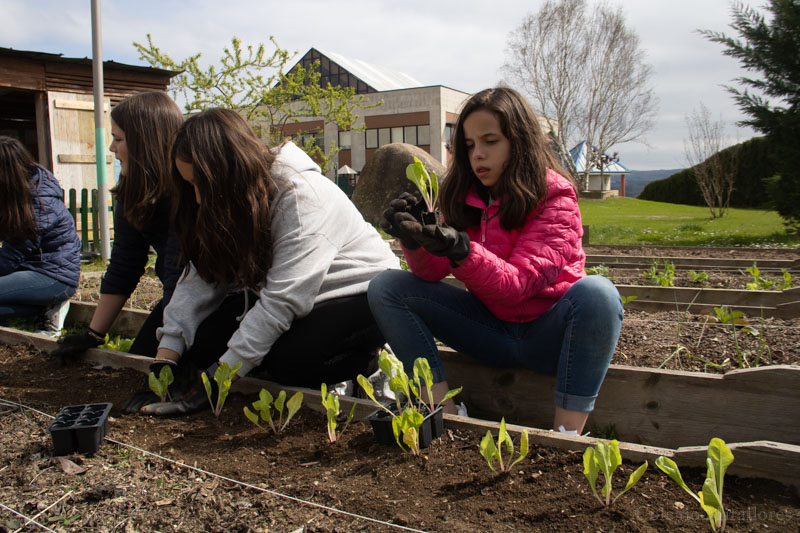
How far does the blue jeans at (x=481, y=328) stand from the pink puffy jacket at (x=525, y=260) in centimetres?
6

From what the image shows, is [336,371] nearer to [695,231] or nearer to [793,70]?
[793,70]

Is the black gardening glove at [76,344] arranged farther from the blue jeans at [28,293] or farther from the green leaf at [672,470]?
the green leaf at [672,470]

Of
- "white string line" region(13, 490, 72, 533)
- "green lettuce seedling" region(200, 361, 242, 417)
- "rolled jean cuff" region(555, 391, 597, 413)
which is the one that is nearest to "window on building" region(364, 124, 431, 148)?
"green lettuce seedling" region(200, 361, 242, 417)

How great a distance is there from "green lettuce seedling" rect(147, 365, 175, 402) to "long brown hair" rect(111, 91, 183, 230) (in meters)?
0.81

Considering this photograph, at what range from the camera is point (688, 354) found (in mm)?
2369

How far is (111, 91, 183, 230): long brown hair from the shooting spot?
2410mm

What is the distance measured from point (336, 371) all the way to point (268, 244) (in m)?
0.59

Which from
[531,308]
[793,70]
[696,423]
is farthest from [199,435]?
[793,70]

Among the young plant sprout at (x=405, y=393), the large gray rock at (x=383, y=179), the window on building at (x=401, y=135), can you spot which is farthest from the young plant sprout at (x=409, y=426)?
the window on building at (x=401, y=135)

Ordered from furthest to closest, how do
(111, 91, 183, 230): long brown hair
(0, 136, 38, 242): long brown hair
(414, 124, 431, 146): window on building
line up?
(414, 124, 431, 146): window on building, (0, 136, 38, 242): long brown hair, (111, 91, 183, 230): long brown hair

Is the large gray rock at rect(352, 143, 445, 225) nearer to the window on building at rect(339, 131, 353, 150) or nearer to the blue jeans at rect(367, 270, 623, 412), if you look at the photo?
the blue jeans at rect(367, 270, 623, 412)

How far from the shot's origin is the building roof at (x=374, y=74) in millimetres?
38375

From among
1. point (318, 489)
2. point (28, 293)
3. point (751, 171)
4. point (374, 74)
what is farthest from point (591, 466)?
point (374, 74)

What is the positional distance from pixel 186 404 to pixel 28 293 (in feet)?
6.49
